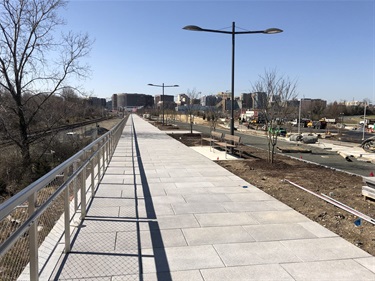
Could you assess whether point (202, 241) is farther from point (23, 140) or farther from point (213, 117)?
point (213, 117)

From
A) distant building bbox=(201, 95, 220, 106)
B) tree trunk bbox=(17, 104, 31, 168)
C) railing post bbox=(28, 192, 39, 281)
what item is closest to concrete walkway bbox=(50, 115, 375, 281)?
railing post bbox=(28, 192, 39, 281)

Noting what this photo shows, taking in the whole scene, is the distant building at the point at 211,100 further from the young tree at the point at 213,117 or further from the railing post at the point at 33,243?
the railing post at the point at 33,243

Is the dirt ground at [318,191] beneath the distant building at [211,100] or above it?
beneath

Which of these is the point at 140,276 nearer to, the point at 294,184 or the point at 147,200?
the point at 147,200

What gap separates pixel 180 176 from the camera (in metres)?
9.09

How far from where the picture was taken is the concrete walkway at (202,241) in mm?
3525

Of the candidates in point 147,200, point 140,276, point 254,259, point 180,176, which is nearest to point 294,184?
point 180,176

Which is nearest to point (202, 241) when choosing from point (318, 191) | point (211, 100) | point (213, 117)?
point (318, 191)

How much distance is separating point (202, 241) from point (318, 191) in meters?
4.01

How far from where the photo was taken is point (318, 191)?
290 inches

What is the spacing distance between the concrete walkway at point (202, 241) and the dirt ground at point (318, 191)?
0.27 meters

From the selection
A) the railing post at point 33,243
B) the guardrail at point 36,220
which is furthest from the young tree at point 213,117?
the railing post at point 33,243

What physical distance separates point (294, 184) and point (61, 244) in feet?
18.6

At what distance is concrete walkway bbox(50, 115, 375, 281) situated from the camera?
3.53m
